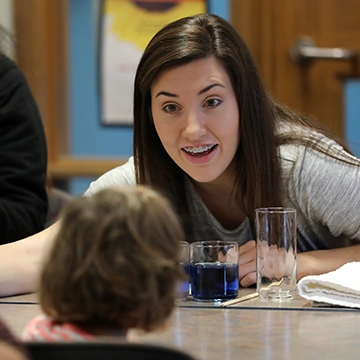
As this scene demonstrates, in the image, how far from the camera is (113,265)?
521mm

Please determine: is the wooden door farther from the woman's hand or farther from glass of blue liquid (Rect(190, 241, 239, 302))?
glass of blue liquid (Rect(190, 241, 239, 302))

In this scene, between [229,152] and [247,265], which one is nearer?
[247,265]

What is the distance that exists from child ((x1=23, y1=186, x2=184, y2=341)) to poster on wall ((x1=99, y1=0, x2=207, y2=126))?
6.40 feet

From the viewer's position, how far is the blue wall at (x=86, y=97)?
8.12 ft

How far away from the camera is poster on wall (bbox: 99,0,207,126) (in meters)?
2.47

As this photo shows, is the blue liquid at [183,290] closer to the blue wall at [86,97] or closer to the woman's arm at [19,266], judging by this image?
the woman's arm at [19,266]

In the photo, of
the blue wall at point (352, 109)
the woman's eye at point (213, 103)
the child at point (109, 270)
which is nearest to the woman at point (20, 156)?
the woman's eye at point (213, 103)

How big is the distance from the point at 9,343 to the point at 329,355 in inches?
13.8

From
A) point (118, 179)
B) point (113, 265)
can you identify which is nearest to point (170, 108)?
point (118, 179)

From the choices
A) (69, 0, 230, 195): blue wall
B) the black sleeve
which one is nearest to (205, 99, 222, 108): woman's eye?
the black sleeve

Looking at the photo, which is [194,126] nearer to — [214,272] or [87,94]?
[214,272]

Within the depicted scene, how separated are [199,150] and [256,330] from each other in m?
0.55

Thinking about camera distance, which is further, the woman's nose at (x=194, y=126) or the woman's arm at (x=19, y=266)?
the woman's nose at (x=194, y=126)

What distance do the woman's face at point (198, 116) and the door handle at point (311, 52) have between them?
44.9 inches
